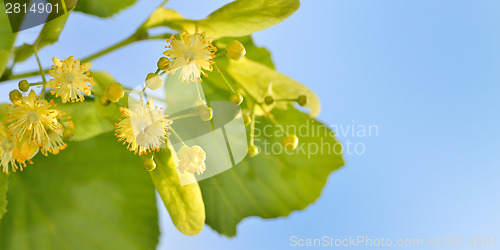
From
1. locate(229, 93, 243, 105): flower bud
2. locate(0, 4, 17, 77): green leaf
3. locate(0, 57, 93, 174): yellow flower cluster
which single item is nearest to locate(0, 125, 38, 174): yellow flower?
locate(0, 57, 93, 174): yellow flower cluster

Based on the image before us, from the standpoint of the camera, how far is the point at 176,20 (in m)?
0.52

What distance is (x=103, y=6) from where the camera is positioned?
2.06 feet

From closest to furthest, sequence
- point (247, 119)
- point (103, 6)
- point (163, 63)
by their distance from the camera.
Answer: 1. point (163, 63)
2. point (247, 119)
3. point (103, 6)

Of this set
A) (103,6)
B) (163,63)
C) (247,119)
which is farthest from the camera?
(103,6)

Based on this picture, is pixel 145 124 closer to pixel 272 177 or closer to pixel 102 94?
pixel 102 94

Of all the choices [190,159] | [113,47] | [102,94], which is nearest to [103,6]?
[113,47]

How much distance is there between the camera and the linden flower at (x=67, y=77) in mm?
435

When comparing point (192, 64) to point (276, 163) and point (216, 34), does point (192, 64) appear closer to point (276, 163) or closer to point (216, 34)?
point (216, 34)

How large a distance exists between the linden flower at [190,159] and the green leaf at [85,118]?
12cm

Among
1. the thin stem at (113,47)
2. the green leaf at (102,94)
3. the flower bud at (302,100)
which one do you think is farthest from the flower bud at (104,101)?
the flower bud at (302,100)

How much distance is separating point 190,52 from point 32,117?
164 mm

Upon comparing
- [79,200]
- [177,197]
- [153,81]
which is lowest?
[79,200]

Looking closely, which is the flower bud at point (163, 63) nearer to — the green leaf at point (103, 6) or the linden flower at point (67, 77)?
the linden flower at point (67, 77)

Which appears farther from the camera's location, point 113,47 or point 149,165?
point 113,47
